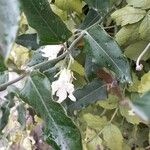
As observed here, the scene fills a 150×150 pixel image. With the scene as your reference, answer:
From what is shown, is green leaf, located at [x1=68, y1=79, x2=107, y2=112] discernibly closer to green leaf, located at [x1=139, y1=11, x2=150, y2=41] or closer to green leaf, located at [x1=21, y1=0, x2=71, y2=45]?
green leaf, located at [x1=139, y1=11, x2=150, y2=41]

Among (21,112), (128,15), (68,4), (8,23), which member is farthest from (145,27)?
(8,23)

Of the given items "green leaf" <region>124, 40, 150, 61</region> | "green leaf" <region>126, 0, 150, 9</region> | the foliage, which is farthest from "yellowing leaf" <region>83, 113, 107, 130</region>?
"green leaf" <region>126, 0, 150, 9</region>

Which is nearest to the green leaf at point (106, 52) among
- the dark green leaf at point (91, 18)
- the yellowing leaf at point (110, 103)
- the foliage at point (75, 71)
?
the foliage at point (75, 71)

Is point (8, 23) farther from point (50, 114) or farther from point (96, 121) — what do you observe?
point (96, 121)

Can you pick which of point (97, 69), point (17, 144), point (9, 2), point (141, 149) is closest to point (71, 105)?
point (97, 69)

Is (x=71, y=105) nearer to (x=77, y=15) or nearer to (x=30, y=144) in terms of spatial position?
(x=77, y=15)

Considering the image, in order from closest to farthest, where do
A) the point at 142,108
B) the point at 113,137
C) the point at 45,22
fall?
the point at 142,108 → the point at 45,22 → the point at 113,137
